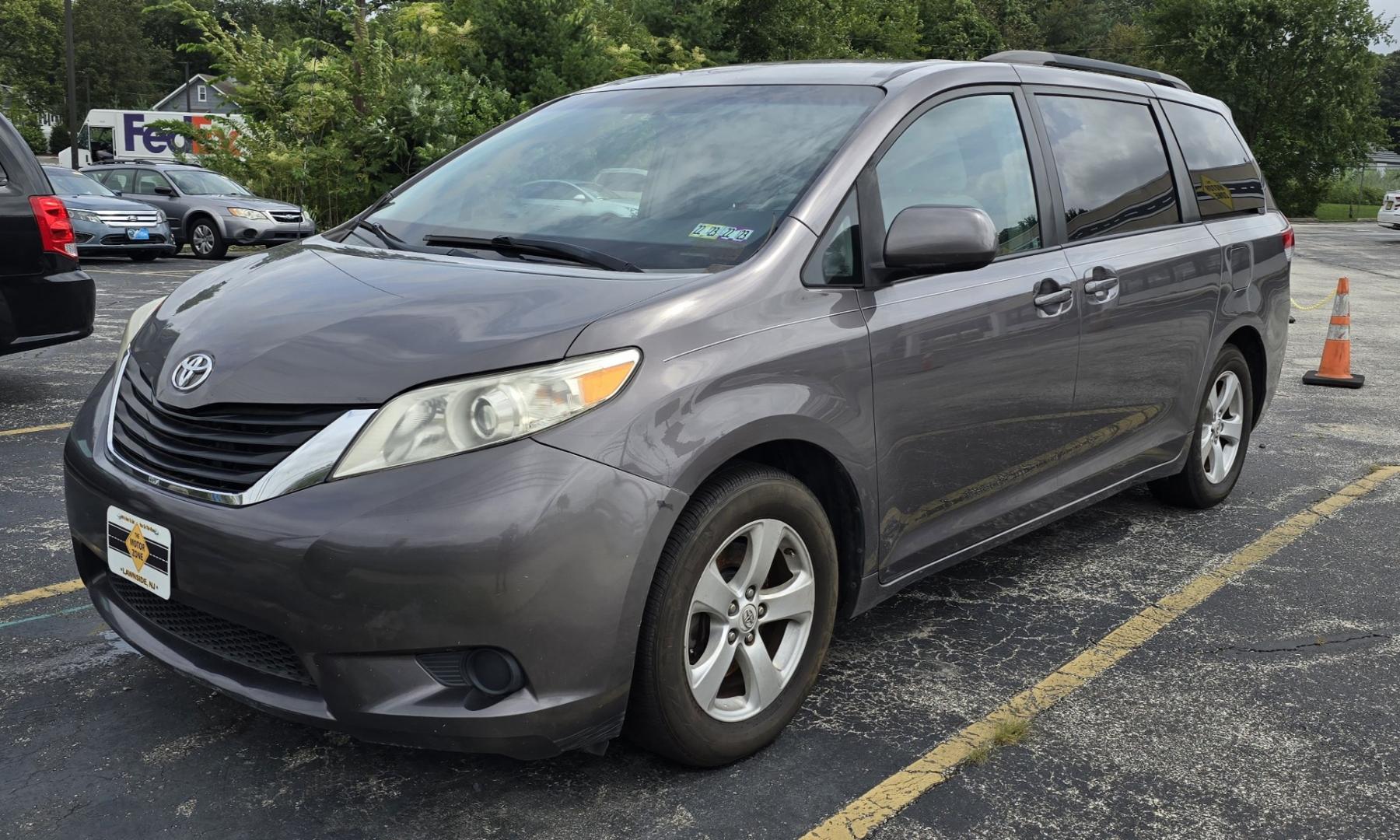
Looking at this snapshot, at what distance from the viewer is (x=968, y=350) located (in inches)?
139

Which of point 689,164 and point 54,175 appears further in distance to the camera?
point 54,175

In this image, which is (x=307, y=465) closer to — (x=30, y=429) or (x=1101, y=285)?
(x=1101, y=285)

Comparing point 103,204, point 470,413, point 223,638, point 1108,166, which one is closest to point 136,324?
point 223,638

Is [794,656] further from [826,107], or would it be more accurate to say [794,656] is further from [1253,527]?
[1253,527]

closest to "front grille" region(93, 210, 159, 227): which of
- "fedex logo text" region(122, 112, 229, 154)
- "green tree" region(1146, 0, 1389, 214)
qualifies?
"fedex logo text" region(122, 112, 229, 154)

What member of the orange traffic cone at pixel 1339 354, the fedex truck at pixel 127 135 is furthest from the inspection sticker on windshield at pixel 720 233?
the fedex truck at pixel 127 135

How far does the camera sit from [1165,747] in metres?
3.16

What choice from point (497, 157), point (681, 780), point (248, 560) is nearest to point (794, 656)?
point (681, 780)

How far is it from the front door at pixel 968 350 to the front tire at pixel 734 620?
336 millimetres

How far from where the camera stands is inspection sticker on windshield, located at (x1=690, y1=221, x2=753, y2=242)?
314 cm

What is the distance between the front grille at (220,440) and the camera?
2582mm

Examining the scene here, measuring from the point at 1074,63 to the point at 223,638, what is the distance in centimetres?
349

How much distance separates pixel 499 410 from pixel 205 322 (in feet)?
3.08

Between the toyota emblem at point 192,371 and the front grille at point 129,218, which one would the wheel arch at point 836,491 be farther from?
the front grille at point 129,218
